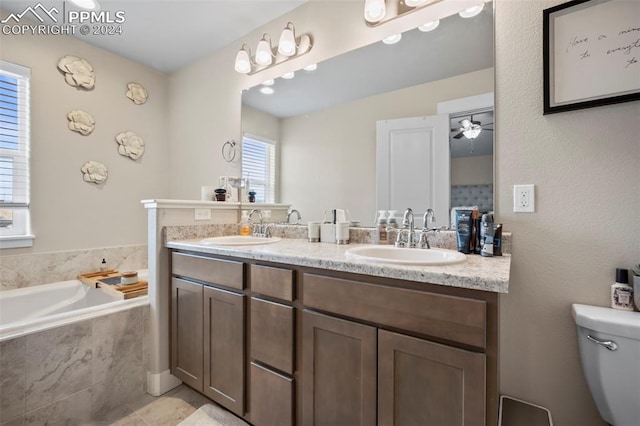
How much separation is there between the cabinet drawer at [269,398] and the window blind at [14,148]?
2240 millimetres

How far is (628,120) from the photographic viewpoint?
1.07m

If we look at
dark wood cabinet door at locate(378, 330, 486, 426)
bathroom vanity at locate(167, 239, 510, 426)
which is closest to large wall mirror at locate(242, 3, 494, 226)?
bathroom vanity at locate(167, 239, 510, 426)

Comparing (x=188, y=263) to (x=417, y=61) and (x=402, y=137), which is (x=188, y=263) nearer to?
(x=402, y=137)

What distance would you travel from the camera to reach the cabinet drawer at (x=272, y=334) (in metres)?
1.22

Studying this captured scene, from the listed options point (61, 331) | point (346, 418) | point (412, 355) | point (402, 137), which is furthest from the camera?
point (402, 137)

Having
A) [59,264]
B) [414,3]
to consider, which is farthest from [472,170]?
[59,264]

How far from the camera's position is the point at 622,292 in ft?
3.42

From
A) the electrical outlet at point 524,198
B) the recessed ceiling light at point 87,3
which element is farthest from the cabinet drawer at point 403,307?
the recessed ceiling light at point 87,3

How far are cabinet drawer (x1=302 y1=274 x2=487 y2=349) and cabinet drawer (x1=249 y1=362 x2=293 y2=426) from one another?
1.32ft

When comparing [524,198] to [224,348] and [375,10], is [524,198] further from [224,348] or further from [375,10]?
[224,348]

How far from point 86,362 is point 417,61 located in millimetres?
2491

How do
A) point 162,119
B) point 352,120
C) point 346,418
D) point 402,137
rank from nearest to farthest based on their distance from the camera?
point 346,418
point 402,137
point 352,120
point 162,119

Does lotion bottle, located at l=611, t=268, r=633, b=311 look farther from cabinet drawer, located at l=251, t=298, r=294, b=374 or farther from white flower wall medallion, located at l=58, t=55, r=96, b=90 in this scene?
white flower wall medallion, located at l=58, t=55, r=96, b=90

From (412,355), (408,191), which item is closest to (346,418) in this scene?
(412,355)
